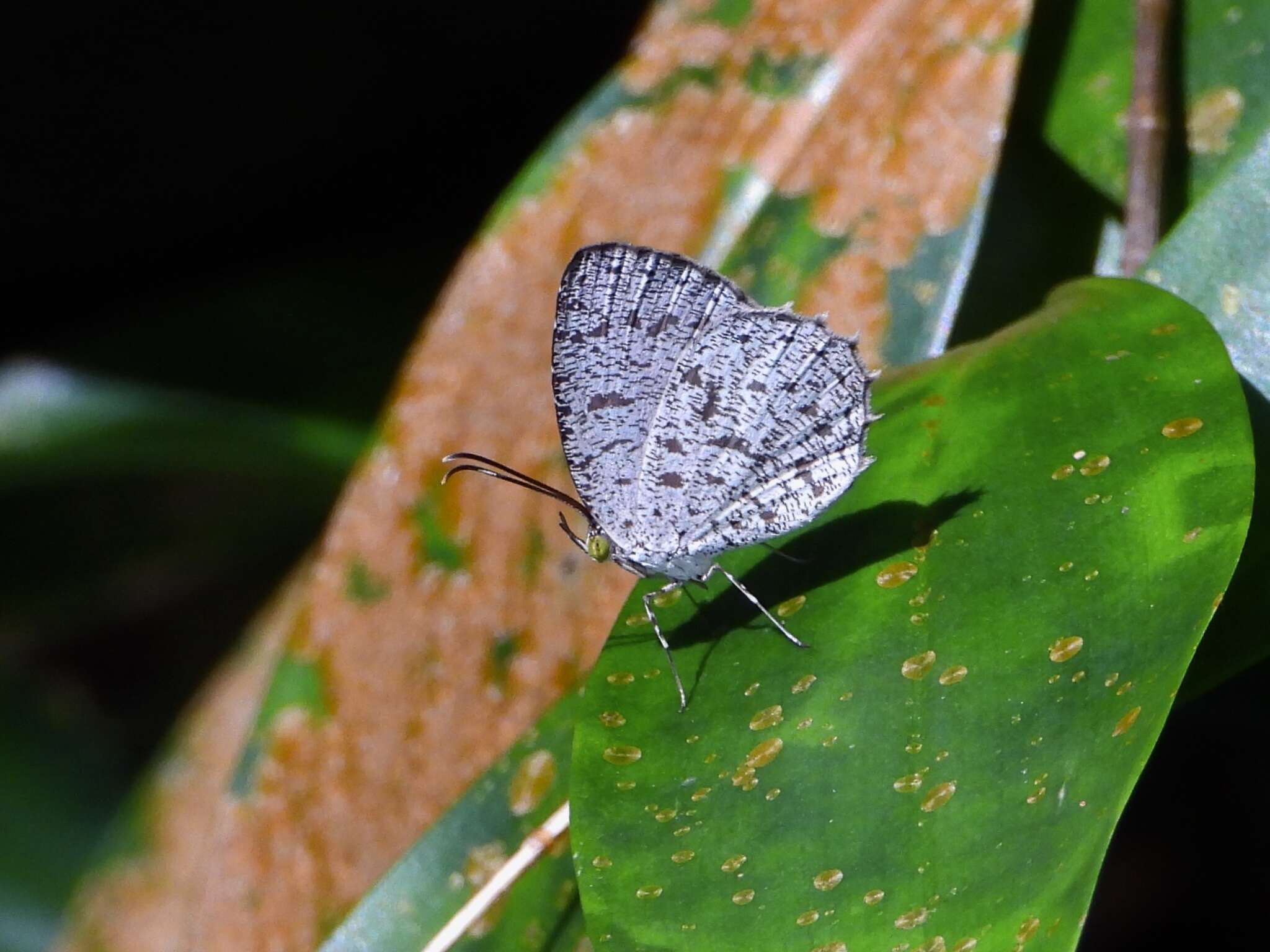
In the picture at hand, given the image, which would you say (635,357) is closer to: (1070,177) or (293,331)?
(1070,177)

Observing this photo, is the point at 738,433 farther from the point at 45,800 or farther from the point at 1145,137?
the point at 45,800

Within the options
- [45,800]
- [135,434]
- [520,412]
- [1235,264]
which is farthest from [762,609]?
[45,800]

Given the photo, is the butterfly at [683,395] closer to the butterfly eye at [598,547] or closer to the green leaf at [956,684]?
the butterfly eye at [598,547]

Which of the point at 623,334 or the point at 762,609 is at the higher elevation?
the point at 623,334

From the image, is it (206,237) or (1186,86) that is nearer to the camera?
(1186,86)

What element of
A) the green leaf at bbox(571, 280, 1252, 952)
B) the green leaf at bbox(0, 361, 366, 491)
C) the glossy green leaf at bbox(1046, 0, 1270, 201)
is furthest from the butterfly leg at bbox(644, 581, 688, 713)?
the green leaf at bbox(0, 361, 366, 491)

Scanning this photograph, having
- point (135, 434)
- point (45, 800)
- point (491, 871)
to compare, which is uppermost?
point (135, 434)

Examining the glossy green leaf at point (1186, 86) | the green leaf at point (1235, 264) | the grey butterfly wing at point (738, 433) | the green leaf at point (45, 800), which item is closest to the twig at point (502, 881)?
the grey butterfly wing at point (738, 433)

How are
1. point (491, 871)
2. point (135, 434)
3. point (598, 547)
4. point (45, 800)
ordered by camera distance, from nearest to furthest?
point (491, 871), point (598, 547), point (135, 434), point (45, 800)
